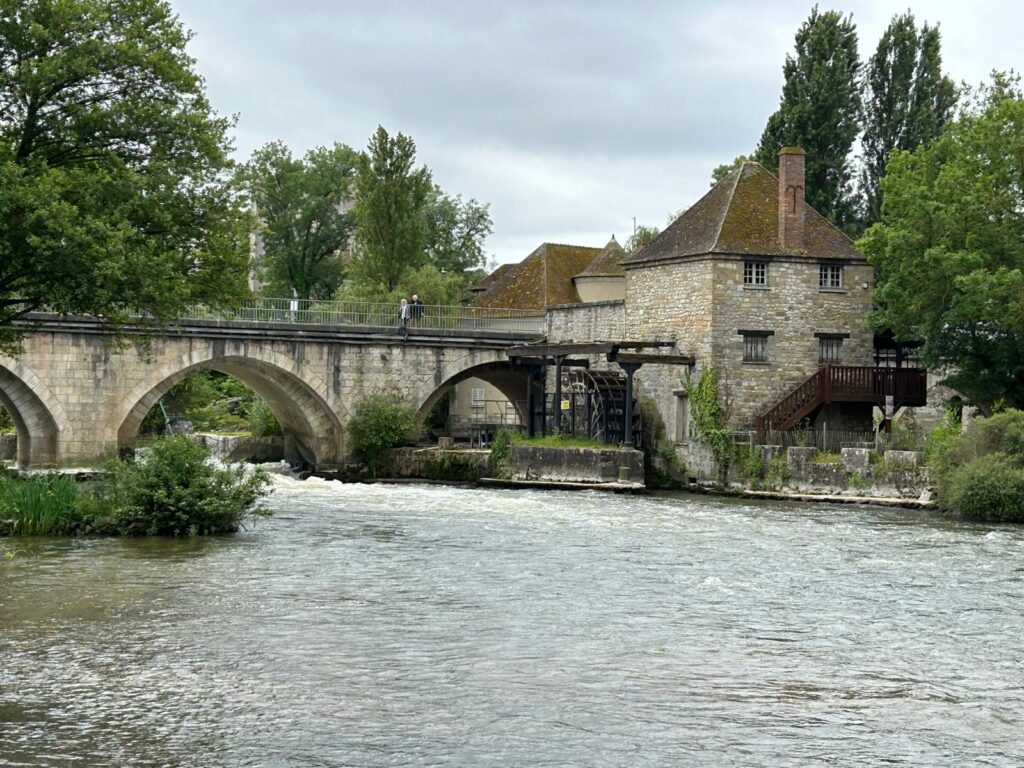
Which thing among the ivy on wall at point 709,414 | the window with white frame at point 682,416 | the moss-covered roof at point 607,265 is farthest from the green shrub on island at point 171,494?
the moss-covered roof at point 607,265

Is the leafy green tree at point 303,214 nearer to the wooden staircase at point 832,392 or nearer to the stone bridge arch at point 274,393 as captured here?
the stone bridge arch at point 274,393

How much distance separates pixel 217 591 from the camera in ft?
53.2

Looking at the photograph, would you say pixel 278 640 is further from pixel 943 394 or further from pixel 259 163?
pixel 259 163

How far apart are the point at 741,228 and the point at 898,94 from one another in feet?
55.4

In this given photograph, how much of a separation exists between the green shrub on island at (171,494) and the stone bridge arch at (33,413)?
16.7 m

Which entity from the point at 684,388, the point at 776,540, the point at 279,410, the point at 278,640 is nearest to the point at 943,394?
the point at 684,388

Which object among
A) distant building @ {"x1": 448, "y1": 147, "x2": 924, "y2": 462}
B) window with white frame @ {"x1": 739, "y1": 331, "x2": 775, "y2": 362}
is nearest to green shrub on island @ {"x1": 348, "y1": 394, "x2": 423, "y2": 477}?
distant building @ {"x1": 448, "y1": 147, "x2": 924, "y2": 462}

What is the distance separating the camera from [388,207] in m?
53.8

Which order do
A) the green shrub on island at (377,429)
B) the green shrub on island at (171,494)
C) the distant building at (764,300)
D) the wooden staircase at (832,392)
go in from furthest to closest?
the green shrub on island at (377,429) → the distant building at (764,300) → the wooden staircase at (832,392) → the green shrub on island at (171,494)

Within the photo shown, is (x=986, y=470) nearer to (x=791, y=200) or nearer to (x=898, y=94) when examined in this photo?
(x=791, y=200)

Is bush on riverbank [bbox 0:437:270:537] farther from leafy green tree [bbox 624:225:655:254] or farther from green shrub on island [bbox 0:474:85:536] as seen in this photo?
leafy green tree [bbox 624:225:655:254]

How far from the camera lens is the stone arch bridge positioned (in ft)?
123

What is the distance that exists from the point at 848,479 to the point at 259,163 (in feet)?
124

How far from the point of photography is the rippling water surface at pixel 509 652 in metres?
10.1
